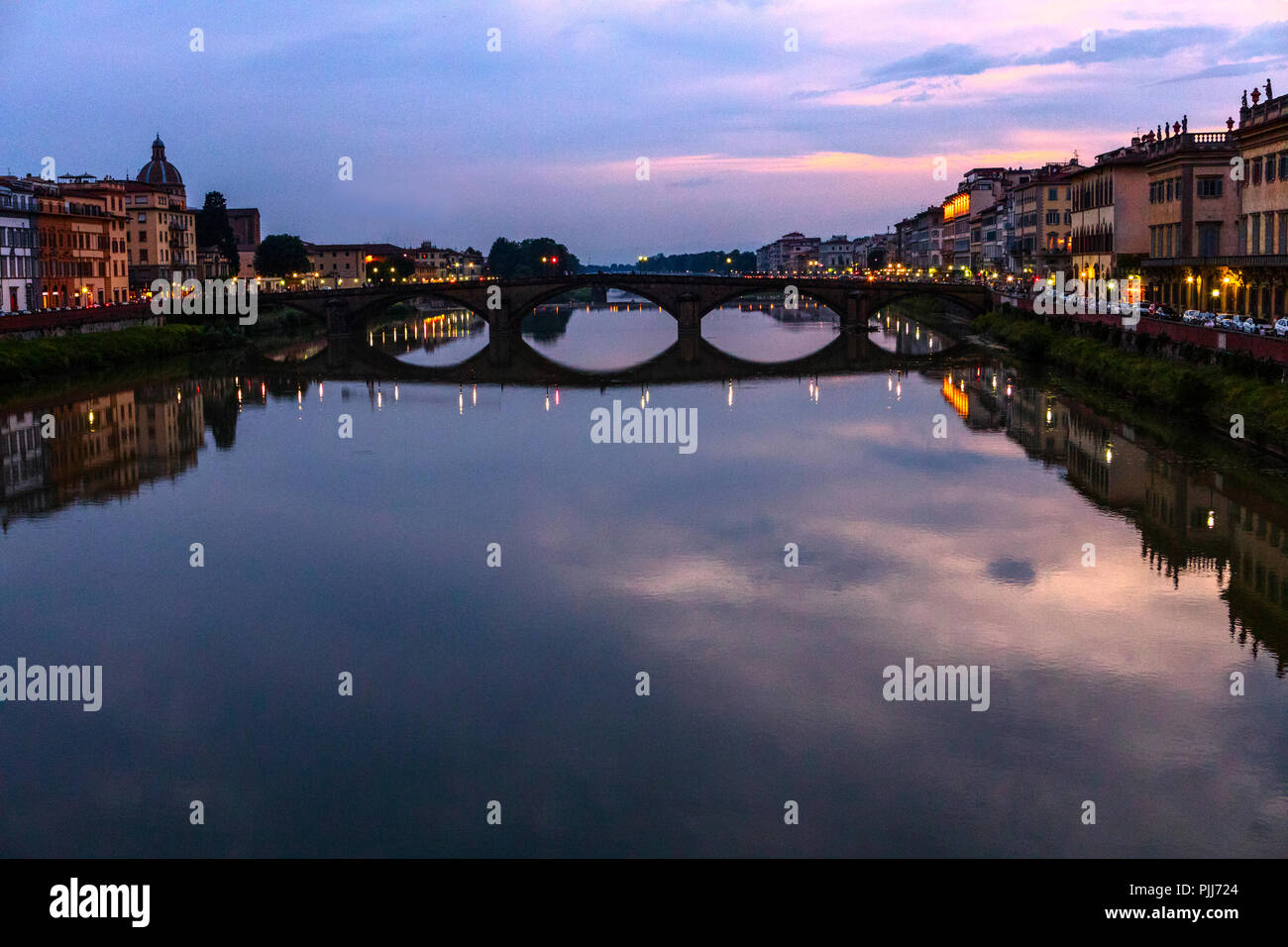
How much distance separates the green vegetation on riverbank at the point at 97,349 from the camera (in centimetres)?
5166

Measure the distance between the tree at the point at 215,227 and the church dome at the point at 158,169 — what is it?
6.59 m

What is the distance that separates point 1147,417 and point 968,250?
96037mm

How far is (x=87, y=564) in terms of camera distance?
79.3ft

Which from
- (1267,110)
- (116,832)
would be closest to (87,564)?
(116,832)

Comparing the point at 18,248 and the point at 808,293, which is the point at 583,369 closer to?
the point at 808,293

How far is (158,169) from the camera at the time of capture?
398ft

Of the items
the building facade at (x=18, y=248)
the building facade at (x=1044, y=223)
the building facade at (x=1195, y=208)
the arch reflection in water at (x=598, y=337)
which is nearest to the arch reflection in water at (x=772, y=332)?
the arch reflection in water at (x=598, y=337)

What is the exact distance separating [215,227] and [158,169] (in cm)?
1057

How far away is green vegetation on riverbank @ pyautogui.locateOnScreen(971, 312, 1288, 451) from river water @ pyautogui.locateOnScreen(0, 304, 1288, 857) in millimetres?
1085

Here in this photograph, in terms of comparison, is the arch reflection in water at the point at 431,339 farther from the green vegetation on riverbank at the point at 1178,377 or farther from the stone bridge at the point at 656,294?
the green vegetation on riverbank at the point at 1178,377

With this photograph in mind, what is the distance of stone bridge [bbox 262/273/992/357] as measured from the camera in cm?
8294

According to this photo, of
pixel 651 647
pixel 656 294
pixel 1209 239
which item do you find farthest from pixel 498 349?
pixel 651 647
